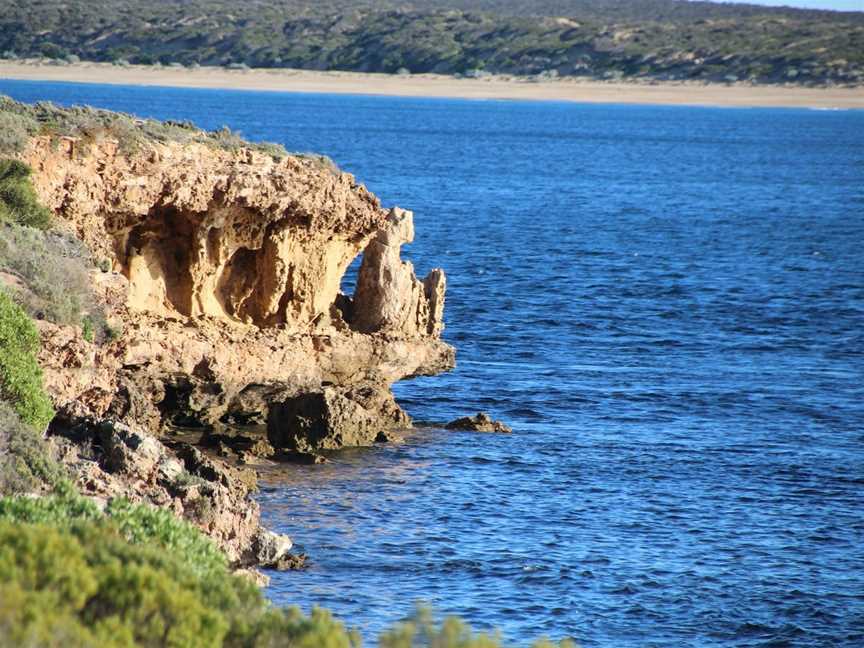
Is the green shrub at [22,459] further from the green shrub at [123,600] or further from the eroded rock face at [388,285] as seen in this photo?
the eroded rock face at [388,285]

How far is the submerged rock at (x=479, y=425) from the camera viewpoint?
114 ft

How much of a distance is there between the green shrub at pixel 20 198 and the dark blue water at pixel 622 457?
719cm

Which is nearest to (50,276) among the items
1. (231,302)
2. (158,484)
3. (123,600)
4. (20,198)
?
(20,198)

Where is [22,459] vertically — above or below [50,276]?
below

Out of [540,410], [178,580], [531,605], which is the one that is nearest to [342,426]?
[540,410]

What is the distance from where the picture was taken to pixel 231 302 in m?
34.9

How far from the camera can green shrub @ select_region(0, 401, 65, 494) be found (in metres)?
20.7

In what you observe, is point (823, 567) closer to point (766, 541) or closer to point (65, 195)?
point (766, 541)

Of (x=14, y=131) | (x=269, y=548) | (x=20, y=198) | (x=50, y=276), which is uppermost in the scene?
(x=14, y=131)

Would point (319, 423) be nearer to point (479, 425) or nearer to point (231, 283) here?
point (479, 425)

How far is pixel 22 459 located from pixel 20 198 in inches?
349

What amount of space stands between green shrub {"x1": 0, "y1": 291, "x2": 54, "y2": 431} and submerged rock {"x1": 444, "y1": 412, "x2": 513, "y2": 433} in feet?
42.5

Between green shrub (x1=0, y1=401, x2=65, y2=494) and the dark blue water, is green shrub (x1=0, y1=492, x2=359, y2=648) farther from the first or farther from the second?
the dark blue water

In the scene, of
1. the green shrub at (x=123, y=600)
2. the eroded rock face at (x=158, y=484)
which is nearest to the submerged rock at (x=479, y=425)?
the eroded rock face at (x=158, y=484)
